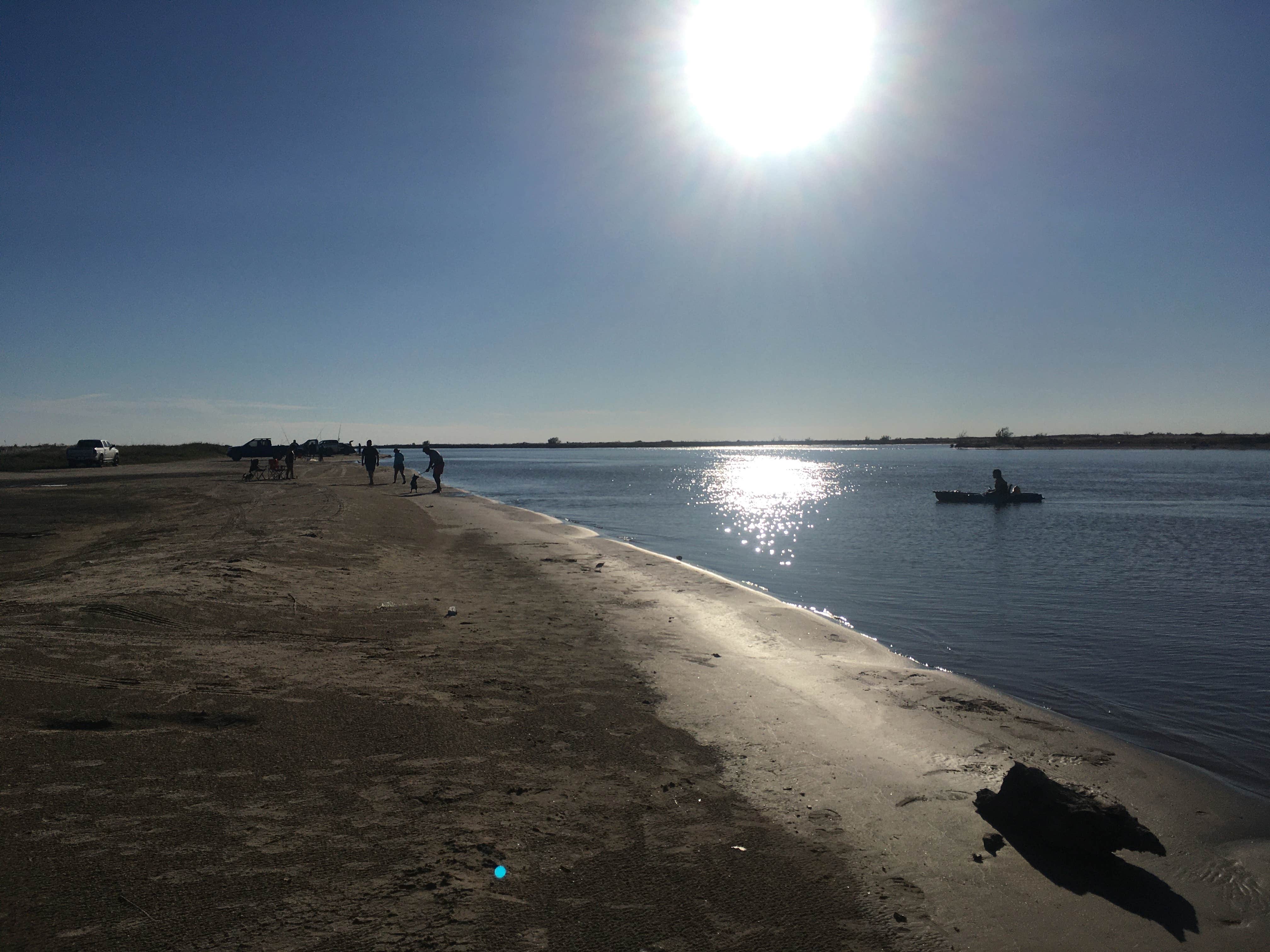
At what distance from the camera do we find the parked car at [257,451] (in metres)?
69.7

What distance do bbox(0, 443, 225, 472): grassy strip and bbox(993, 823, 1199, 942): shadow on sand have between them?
6035 centimetres

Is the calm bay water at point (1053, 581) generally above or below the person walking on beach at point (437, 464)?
below

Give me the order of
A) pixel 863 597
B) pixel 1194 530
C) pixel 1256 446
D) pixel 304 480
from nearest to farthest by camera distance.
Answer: pixel 863 597 < pixel 1194 530 < pixel 304 480 < pixel 1256 446

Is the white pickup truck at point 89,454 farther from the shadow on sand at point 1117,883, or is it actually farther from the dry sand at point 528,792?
the shadow on sand at point 1117,883

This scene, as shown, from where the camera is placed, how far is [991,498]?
38125 mm

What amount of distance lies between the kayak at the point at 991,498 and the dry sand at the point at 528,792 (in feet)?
102

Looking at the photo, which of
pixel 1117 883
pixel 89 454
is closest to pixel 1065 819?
pixel 1117 883

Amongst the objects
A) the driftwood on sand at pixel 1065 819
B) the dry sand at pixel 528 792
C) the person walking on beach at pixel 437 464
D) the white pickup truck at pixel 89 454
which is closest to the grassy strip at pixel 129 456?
the white pickup truck at pixel 89 454

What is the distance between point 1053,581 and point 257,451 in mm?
70953

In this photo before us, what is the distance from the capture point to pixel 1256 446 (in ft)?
537

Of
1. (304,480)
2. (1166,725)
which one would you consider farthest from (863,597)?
(304,480)

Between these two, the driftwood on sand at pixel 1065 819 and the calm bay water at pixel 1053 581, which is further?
the calm bay water at pixel 1053 581

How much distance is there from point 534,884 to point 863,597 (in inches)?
→ 482

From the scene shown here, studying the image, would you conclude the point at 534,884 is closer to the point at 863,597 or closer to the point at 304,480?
the point at 863,597
